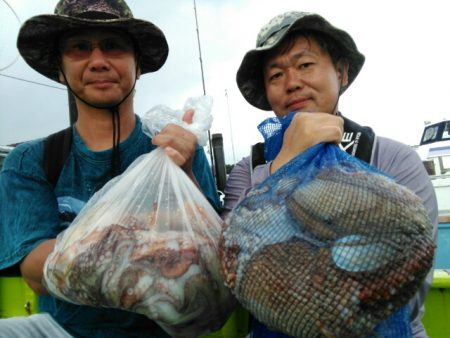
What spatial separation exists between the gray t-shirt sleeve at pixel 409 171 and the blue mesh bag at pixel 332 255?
460 millimetres

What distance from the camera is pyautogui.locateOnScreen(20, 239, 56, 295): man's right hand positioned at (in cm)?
138

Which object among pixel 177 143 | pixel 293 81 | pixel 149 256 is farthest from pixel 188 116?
pixel 149 256

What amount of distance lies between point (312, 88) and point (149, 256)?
0.94 m

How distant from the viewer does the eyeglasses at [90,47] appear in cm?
169

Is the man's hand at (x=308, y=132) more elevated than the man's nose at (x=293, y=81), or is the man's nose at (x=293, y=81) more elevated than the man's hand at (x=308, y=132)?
the man's nose at (x=293, y=81)

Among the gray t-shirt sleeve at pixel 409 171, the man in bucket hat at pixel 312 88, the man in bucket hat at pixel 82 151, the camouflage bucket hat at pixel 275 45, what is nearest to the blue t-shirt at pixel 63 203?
the man in bucket hat at pixel 82 151

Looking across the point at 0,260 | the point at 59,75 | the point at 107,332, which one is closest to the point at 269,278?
the point at 107,332

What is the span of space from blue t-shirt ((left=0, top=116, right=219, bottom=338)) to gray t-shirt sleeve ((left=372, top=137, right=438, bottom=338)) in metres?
0.70

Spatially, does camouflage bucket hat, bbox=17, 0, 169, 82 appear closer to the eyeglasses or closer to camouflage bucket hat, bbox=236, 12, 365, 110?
the eyeglasses

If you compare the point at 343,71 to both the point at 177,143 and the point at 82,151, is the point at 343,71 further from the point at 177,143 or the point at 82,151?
the point at 82,151

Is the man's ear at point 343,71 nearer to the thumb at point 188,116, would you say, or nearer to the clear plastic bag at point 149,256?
the thumb at point 188,116

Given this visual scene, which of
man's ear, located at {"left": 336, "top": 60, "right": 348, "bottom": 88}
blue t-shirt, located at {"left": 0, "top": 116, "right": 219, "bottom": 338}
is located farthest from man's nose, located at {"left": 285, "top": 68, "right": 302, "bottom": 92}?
blue t-shirt, located at {"left": 0, "top": 116, "right": 219, "bottom": 338}

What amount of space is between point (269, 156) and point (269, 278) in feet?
2.13

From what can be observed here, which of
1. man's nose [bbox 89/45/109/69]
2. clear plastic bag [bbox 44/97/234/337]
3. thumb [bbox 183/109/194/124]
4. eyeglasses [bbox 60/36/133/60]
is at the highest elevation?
eyeglasses [bbox 60/36/133/60]
